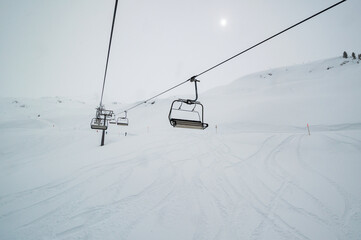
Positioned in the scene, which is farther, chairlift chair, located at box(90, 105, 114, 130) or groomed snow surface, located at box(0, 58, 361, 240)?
chairlift chair, located at box(90, 105, 114, 130)

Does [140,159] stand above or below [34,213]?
above

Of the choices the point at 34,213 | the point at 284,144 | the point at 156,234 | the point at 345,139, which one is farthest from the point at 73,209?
the point at 345,139

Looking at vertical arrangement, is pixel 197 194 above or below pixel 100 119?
below

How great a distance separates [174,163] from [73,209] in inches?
205

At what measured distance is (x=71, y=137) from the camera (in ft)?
66.2

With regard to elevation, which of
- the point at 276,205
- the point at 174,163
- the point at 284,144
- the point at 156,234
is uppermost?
the point at 284,144

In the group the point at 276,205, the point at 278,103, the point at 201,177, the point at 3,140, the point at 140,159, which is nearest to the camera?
the point at 276,205

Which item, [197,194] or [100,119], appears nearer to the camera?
[197,194]

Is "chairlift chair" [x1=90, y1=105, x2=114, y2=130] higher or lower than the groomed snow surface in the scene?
higher

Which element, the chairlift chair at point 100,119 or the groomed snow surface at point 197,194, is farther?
the chairlift chair at point 100,119

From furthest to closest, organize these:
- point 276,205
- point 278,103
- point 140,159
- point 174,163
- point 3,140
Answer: point 278,103
point 3,140
point 140,159
point 174,163
point 276,205

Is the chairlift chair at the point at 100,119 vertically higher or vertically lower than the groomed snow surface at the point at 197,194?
higher

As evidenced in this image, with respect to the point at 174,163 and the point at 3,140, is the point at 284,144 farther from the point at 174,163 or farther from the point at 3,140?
the point at 3,140

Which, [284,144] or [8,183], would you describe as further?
[284,144]
